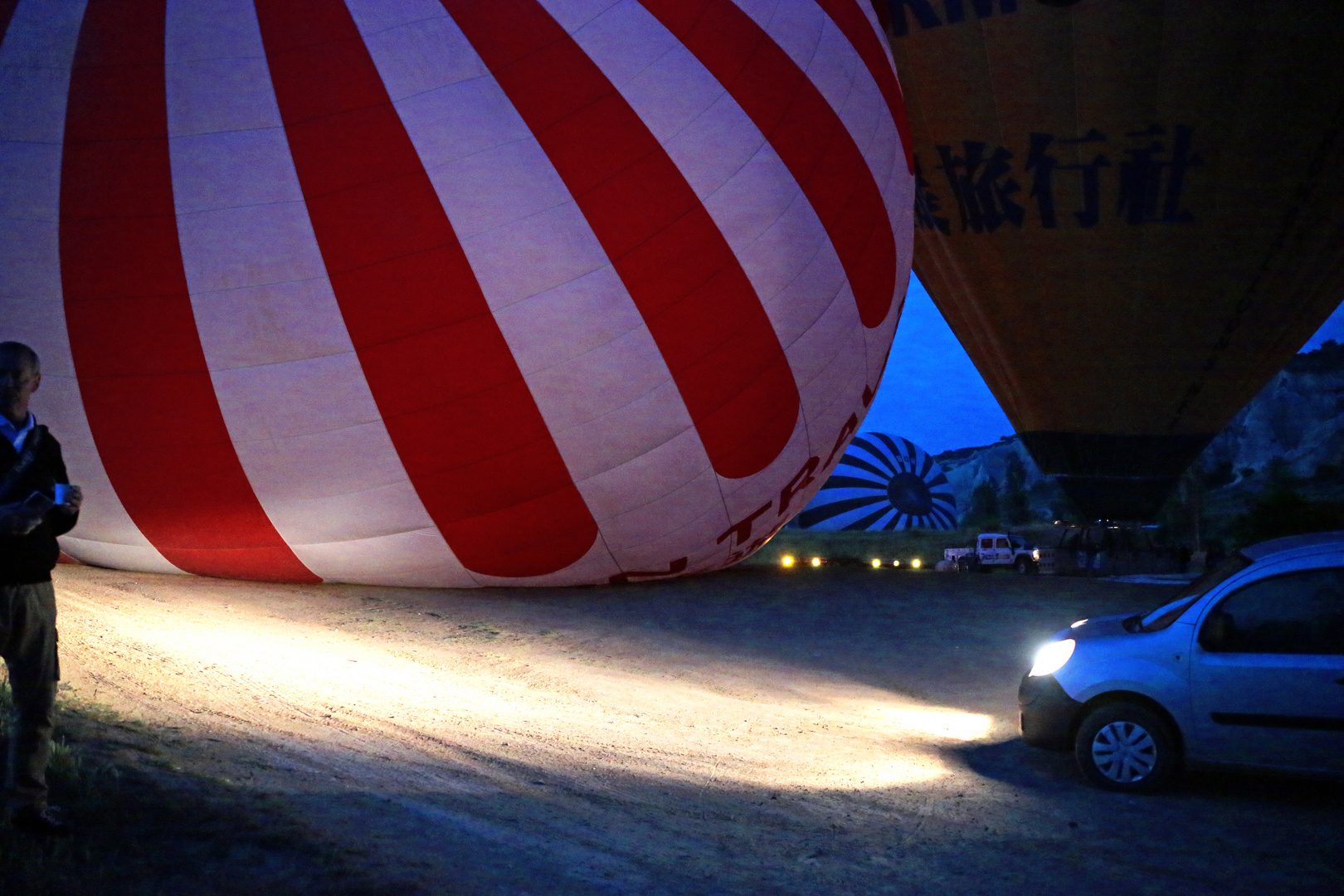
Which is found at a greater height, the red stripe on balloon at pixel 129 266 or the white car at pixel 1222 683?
the red stripe on balloon at pixel 129 266

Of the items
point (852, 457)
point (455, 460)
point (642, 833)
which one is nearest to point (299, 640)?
point (455, 460)

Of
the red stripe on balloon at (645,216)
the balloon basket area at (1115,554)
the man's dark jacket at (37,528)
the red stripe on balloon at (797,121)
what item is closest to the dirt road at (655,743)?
the man's dark jacket at (37,528)

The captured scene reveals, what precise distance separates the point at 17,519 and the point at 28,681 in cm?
49

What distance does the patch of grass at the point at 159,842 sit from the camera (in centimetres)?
281

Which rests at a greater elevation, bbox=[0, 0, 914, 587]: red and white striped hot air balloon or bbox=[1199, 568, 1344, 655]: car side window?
bbox=[0, 0, 914, 587]: red and white striped hot air balloon

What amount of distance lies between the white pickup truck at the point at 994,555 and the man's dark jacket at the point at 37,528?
76.6 feet

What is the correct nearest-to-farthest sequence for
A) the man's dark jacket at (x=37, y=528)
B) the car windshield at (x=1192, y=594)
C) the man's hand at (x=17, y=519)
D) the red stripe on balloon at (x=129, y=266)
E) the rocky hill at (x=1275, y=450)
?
the man's hand at (x=17, y=519) < the man's dark jacket at (x=37, y=528) < the car windshield at (x=1192, y=594) < the red stripe on balloon at (x=129, y=266) < the rocky hill at (x=1275, y=450)

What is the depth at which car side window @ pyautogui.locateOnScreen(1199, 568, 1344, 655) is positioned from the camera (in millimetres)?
4875

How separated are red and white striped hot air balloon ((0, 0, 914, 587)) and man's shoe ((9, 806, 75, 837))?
4650mm

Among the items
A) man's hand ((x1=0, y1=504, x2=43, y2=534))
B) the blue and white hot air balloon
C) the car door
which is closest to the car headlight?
the car door

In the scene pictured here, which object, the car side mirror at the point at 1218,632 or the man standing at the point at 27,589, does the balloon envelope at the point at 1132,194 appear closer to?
the car side mirror at the point at 1218,632

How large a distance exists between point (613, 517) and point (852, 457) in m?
22.5

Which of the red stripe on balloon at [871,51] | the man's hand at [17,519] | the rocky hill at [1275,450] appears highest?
the rocky hill at [1275,450]

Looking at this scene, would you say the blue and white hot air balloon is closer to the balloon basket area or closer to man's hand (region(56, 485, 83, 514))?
the balloon basket area
